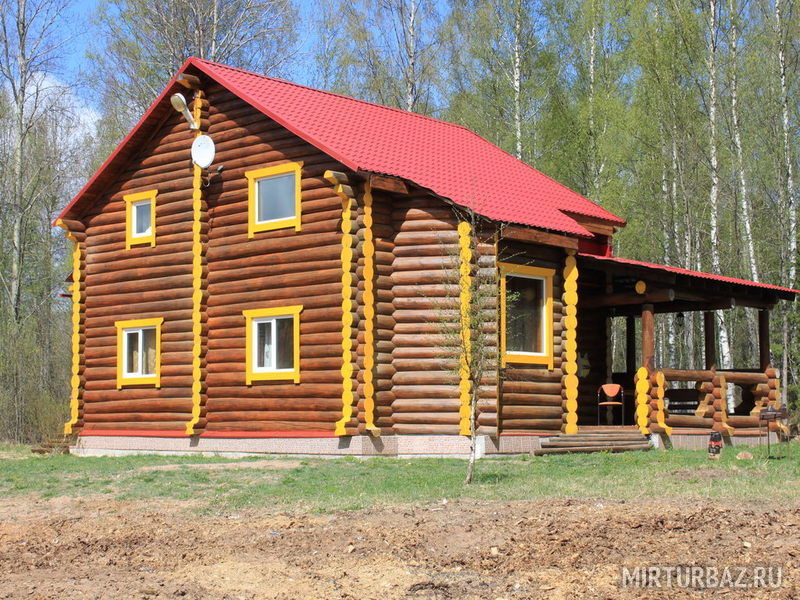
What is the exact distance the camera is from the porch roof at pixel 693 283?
1973cm

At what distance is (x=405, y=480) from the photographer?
14.8m

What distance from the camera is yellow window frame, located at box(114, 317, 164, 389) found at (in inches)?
859

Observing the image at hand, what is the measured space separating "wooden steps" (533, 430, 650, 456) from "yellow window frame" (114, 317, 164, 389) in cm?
819

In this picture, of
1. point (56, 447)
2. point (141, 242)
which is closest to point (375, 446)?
point (141, 242)

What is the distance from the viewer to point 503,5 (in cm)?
3653

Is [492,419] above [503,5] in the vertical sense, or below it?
below

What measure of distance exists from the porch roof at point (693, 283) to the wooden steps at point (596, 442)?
2.85 meters

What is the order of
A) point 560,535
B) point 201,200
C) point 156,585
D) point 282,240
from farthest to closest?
point 201,200 → point 282,240 → point 560,535 → point 156,585

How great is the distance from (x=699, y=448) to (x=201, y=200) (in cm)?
1096

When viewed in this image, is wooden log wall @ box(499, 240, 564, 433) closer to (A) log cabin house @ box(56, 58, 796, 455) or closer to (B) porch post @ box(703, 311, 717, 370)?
(A) log cabin house @ box(56, 58, 796, 455)

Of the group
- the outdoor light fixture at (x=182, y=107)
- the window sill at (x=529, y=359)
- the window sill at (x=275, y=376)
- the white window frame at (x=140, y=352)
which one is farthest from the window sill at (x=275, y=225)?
the window sill at (x=529, y=359)

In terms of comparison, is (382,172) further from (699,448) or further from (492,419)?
(699,448)

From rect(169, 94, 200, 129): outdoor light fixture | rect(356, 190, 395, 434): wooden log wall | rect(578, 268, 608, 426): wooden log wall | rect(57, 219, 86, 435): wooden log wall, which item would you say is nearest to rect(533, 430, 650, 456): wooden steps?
rect(356, 190, 395, 434): wooden log wall

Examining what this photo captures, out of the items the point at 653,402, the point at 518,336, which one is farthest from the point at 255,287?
the point at 653,402
